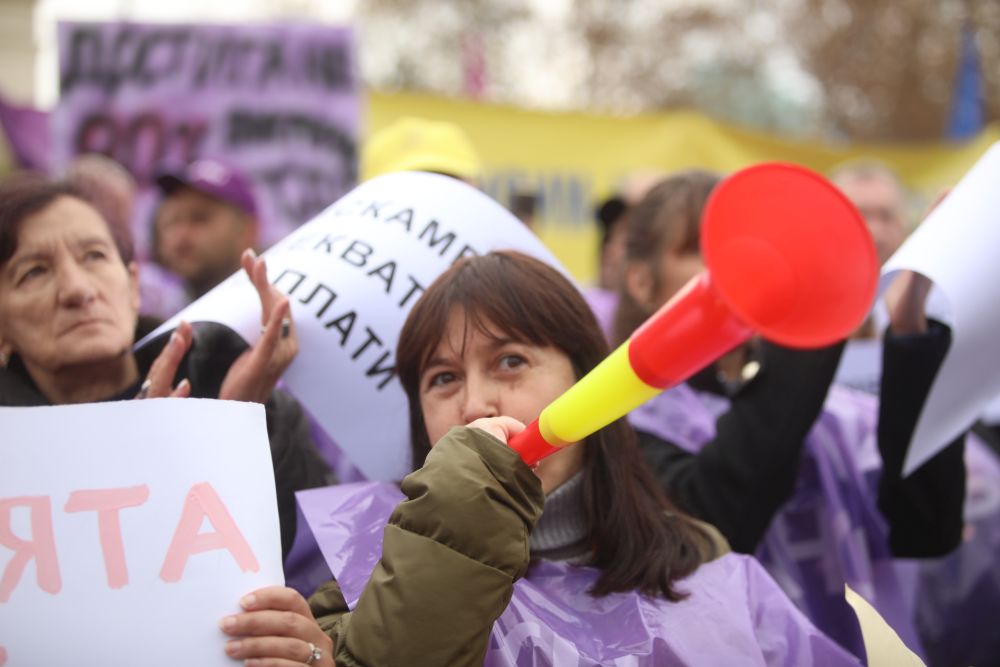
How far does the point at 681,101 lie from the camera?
21.4 meters

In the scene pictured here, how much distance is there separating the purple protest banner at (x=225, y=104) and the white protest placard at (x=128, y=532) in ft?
10.1

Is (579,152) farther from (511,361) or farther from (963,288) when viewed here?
(511,361)

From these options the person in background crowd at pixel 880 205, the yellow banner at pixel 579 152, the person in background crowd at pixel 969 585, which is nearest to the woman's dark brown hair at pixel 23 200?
the person in background crowd at pixel 969 585

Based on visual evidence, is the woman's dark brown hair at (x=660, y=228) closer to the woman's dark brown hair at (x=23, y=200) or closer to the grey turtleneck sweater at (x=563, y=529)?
the grey turtleneck sweater at (x=563, y=529)

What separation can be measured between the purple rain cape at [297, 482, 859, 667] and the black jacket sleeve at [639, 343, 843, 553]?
14.8 inches

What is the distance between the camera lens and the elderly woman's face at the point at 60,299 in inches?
73.8

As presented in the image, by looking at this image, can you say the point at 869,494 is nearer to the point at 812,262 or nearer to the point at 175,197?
the point at 812,262

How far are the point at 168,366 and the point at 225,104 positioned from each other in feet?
9.95

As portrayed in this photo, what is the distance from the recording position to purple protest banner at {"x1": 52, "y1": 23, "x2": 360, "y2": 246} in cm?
443

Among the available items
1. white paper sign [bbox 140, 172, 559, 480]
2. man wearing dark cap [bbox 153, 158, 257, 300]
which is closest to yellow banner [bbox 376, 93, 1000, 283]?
man wearing dark cap [bbox 153, 158, 257, 300]

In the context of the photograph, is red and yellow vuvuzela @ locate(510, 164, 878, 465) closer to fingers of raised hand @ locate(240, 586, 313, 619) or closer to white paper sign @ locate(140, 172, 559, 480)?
fingers of raised hand @ locate(240, 586, 313, 619)

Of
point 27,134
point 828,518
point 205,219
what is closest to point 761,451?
point 828,518

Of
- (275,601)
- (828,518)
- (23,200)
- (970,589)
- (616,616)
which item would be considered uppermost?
(23,200)

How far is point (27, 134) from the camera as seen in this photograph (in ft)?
17.5
